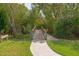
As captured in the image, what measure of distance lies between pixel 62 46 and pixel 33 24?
29 cm

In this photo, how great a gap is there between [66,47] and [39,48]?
0.21m

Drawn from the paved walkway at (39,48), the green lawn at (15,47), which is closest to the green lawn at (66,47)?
the paved walkway at (39,48)

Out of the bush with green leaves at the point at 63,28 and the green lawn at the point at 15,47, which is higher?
the bush with green leaves at the point at 63,28

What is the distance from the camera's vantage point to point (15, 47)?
4805 millimetres

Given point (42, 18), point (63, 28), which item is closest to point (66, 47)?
point (63, 28)

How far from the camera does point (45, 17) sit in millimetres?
4816

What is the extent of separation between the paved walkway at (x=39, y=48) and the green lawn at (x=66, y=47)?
43 mm

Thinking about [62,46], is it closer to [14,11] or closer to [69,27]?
[69,27]

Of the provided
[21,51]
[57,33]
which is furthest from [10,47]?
[57,33]

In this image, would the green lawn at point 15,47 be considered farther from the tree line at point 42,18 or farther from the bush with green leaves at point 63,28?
the bush with green leaves at point 63,28

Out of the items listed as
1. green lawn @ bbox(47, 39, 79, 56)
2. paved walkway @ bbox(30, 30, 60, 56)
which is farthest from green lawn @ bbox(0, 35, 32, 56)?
green lawn @ bbox(47, 39, 79, 56)

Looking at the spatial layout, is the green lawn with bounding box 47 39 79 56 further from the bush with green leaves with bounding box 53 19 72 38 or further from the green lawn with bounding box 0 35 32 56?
the green lawn with bounding box 0 35 32 56

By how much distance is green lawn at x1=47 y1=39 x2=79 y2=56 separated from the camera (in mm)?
4785

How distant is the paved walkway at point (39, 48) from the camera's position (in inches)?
189
